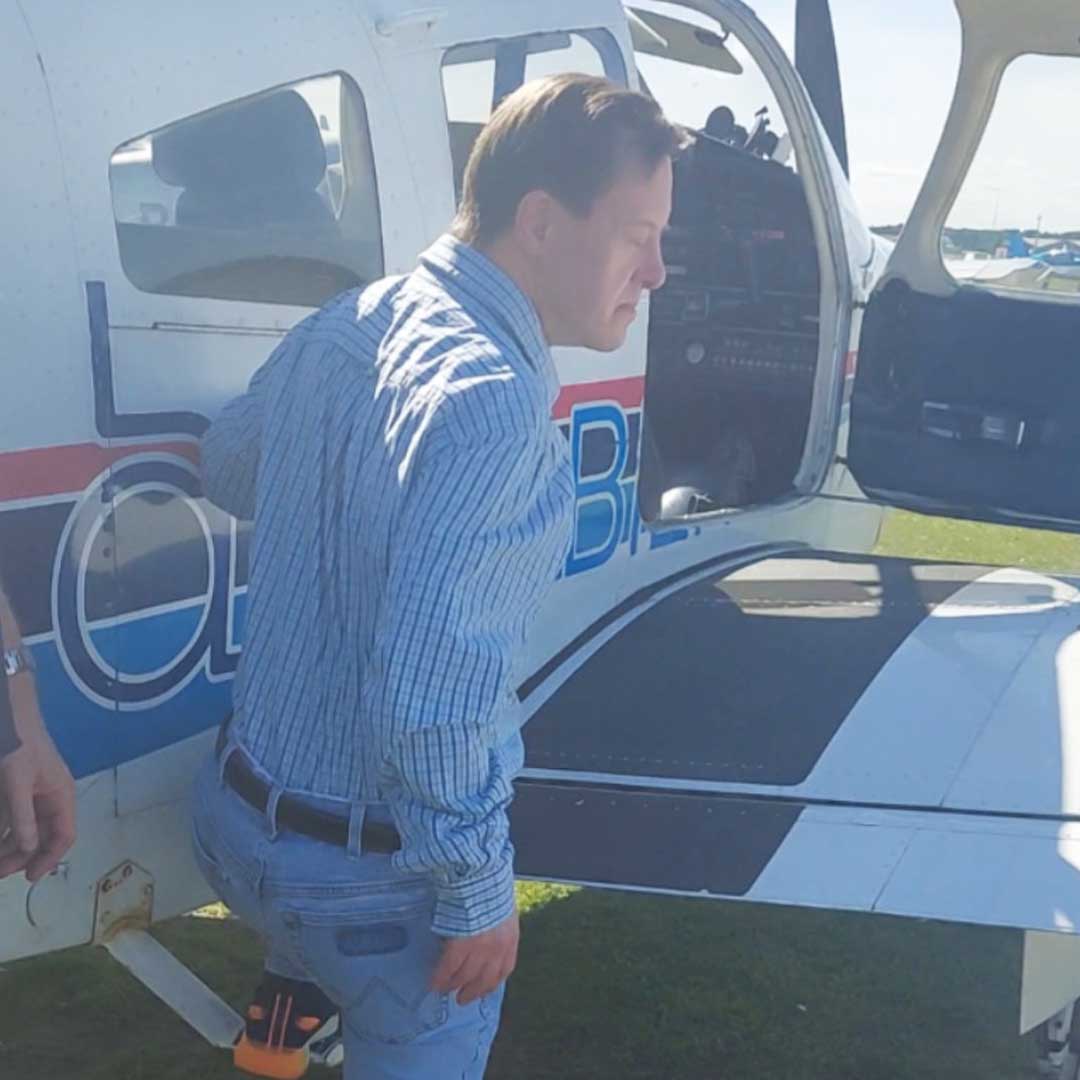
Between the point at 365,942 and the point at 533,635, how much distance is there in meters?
1.60

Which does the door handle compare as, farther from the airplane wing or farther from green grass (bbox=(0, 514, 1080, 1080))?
green grass (bbox=(0, 514, 1080, 1080))

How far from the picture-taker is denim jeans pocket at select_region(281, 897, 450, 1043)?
85.4 inches

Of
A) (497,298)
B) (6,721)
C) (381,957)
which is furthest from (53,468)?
(381,957)

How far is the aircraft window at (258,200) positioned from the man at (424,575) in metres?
0.51

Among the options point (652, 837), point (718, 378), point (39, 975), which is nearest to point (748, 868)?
point (652, 837)

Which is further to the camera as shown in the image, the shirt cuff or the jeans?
the jeans

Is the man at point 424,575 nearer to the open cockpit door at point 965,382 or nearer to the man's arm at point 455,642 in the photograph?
the man's arm at point 455,642

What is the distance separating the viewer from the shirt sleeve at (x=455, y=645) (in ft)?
6.34

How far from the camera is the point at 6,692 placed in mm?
2121

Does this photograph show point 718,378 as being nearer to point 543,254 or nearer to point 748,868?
point 748,868

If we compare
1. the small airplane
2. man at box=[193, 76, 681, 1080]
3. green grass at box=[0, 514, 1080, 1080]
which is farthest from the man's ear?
green grass at box=[0, 514, 1080, 1080]

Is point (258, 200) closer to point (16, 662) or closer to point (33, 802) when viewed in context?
point (16, 662)

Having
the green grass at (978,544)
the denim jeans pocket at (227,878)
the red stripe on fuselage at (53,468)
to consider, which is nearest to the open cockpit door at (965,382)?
the red stripe on fuselage at (53,468)

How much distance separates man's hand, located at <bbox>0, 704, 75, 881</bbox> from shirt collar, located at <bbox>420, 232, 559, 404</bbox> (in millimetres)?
826
